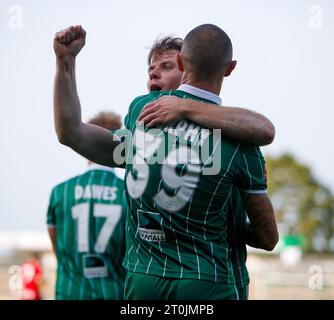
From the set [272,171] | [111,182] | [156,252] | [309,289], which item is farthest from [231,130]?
[272,171]

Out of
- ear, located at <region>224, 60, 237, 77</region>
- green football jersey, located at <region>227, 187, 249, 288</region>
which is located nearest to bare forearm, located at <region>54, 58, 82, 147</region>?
ear, located at <region>224, 60, 237, 77</region>

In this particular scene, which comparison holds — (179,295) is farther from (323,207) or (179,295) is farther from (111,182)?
(323,207)

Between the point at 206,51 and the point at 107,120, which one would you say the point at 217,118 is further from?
the point at 107,120

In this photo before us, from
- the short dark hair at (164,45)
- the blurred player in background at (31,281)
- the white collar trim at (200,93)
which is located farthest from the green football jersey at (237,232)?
the blurred player in background at (31,281)

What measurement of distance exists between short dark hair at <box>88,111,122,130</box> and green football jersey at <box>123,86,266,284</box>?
3228 mm

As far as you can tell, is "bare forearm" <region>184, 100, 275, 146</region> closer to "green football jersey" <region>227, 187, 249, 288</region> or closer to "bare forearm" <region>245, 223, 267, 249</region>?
"green football jersey" <region>227, 187, 249, 288</region>

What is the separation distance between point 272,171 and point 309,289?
132 feet

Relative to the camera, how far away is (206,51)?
373cm

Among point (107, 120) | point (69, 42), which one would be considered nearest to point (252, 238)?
point (69, 42)

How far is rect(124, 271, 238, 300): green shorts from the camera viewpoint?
3.64m

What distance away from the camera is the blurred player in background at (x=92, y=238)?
6.78 metres

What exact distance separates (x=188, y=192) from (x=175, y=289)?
1.56 feet

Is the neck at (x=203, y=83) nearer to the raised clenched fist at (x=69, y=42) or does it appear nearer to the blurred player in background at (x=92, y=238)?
the raised clenched fist at (x=69, y=42)
